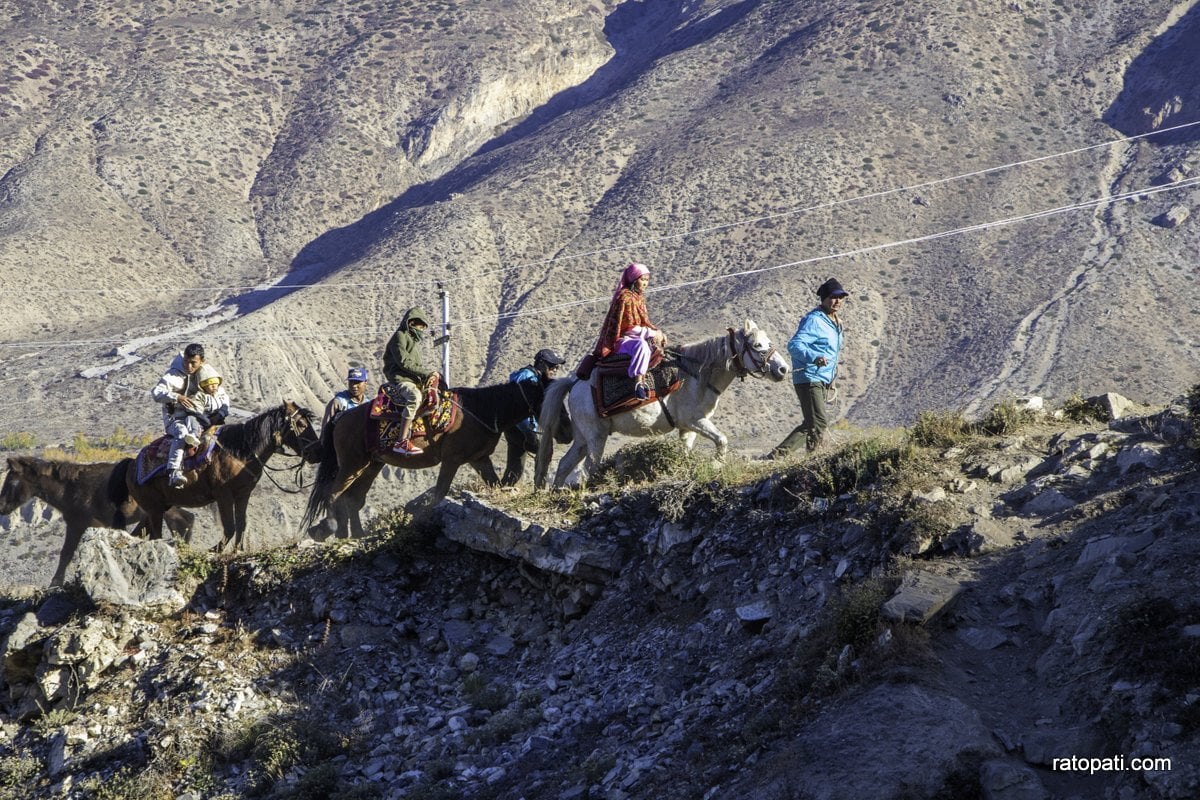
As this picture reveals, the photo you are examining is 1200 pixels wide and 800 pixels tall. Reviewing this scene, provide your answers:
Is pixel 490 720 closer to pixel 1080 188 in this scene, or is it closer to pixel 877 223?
pixel 877 223

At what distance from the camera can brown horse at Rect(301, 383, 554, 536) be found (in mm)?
15711

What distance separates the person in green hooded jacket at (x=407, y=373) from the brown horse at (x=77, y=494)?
354 cm

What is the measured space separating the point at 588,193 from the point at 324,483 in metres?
54.2

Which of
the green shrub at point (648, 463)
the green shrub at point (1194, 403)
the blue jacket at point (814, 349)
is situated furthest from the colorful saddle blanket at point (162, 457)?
the green shrub at point (1194, 403)

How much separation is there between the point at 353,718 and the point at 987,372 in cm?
4202

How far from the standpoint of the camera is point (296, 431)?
1595cm

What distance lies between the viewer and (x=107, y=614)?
11664 millimetres

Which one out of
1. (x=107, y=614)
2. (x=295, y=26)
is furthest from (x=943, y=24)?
→ (x=107, y=614)

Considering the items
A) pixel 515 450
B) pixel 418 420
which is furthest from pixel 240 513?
pixel 515 450

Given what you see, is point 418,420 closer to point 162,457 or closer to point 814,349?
point 162,457

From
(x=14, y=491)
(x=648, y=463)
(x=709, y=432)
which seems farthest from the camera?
(x=14, y=491)

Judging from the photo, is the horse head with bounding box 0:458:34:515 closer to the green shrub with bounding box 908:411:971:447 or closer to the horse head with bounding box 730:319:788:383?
the horse head with bounding box 730:319:788:383

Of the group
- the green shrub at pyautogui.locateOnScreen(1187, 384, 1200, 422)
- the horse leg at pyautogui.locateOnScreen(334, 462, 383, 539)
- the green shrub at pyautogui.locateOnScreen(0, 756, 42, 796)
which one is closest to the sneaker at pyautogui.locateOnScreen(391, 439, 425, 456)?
the horse leg at pyautogui.locateOnScreen(334, 462, 383, 539)

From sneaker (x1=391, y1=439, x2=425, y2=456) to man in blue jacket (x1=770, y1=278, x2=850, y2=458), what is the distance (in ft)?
15.1
